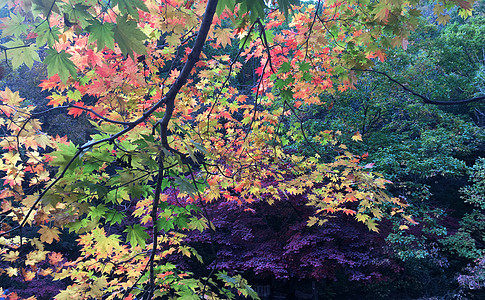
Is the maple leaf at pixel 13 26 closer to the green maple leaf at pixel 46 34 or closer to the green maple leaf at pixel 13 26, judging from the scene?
the green maple leaf at pixel 13 26

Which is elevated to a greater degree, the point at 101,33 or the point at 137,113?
the point at 137,113

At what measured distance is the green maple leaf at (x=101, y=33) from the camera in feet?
3.70

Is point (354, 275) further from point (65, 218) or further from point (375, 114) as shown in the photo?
point (65, 218)

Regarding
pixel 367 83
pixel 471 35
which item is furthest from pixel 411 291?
pixel 471 35

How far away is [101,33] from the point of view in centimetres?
114

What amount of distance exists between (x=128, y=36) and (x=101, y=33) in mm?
169

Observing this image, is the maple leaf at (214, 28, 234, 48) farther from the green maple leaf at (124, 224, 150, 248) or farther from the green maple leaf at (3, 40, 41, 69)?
the green maple leaf at (124, 224, 150, 248)

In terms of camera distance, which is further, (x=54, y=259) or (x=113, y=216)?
(x=54, y=259)

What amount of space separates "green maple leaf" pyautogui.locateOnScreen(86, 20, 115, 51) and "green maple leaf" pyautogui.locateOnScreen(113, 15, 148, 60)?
0.09 meters

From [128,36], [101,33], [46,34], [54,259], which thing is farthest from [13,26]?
[54,259]

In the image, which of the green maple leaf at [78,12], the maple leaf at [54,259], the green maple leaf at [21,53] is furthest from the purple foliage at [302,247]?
the green maple leaf at [78,12]

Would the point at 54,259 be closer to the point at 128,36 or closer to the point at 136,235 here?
the point at 136,235

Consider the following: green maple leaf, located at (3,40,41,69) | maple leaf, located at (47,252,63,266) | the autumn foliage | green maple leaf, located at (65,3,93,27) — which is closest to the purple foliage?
the autumn foliage

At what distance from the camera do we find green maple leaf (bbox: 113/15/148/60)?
1044mm
